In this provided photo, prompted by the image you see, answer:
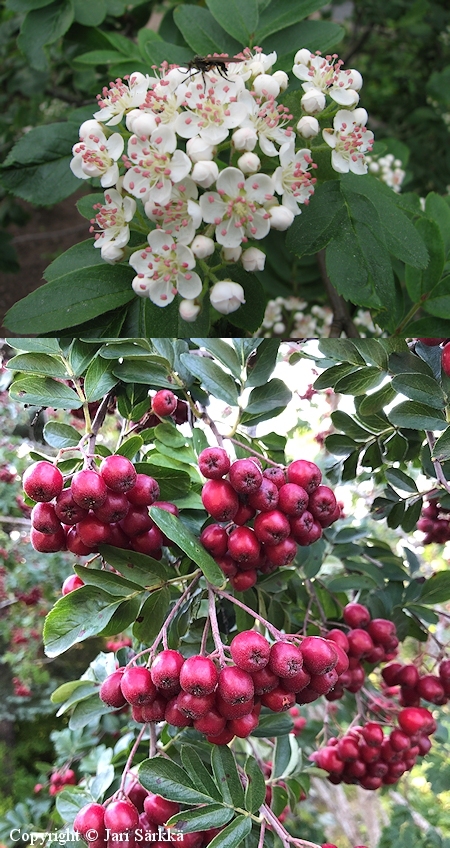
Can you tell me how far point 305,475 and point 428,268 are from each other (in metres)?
0.30

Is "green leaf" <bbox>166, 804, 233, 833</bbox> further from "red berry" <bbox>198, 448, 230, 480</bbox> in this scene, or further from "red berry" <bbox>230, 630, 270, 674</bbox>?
"red berry" <bbox>198, 448, 230, 480</bbox>

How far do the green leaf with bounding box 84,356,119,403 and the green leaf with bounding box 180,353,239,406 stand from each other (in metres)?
0.06

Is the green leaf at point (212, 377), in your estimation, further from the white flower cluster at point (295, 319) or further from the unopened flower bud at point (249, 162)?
the white flower cluster at point (295, 319)

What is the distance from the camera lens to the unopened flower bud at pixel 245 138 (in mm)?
498

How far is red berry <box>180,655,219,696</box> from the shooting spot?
1.34 ft

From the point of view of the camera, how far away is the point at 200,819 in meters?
0.45

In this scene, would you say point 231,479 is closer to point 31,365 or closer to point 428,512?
→ point 31,365

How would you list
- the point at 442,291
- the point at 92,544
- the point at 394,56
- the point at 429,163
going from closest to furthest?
1. the point at 92,544
2. the point at 442,291
3. the point at 429,163
4. the point at 394,56

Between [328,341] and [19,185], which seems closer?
[328,341]

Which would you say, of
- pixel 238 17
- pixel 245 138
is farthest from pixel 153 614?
pixel 238 17

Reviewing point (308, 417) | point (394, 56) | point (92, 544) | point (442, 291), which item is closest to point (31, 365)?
point (92, 544)

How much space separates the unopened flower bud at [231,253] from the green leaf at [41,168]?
0.33 meters

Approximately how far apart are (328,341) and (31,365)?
25cm

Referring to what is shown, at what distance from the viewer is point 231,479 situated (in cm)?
48
